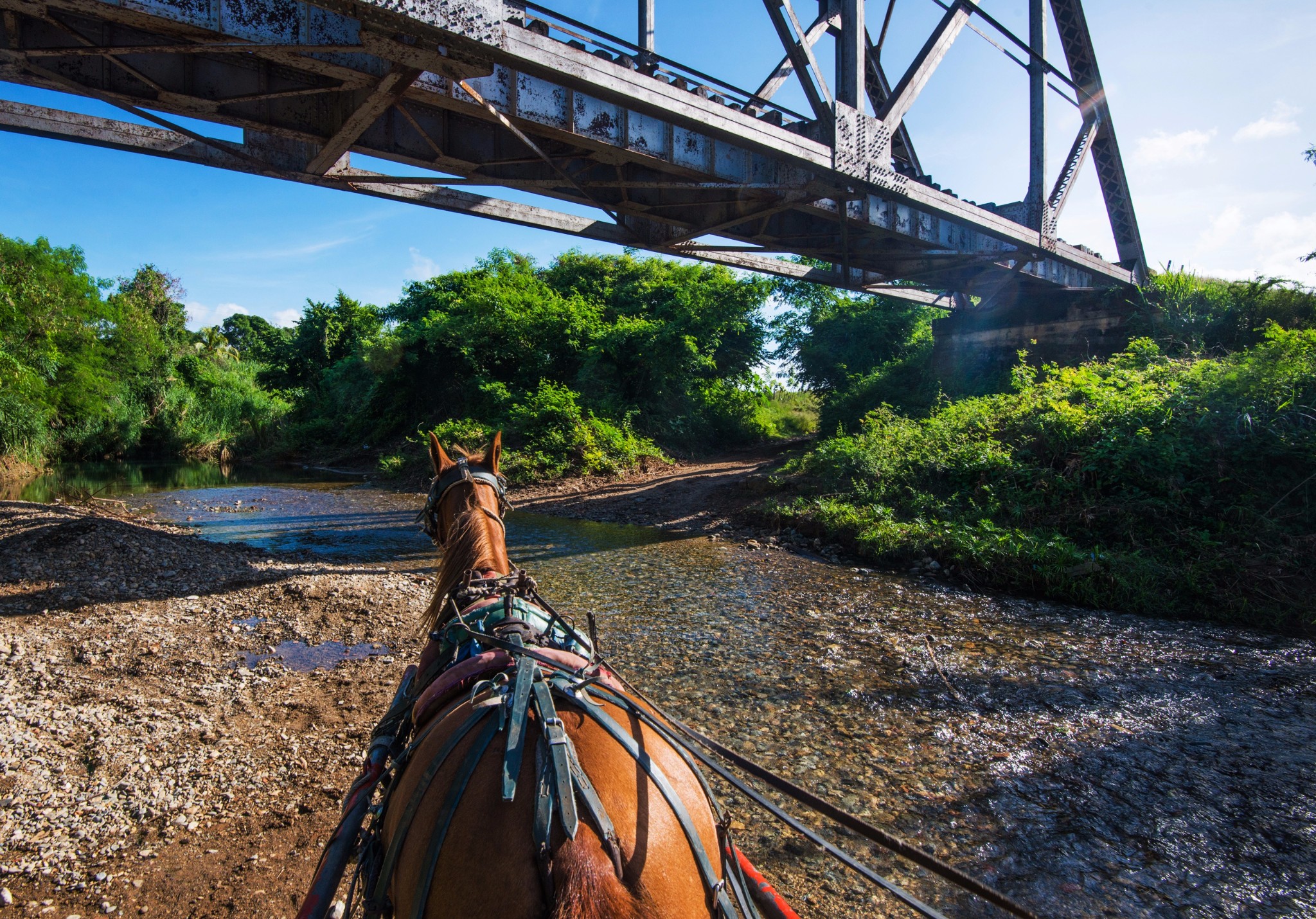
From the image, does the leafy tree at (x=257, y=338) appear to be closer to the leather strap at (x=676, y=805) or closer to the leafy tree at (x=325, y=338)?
the leafy tree at (x=325, y=338)

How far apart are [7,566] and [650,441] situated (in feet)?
45.7

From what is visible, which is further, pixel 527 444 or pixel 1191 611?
pixel 527 444

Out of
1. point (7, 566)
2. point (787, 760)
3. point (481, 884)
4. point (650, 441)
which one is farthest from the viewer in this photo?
point (650, 441)

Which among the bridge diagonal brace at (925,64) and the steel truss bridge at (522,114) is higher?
the bridge diagonal brace at (925,64)

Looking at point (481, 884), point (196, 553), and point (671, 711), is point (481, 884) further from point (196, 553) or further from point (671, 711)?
point (196, 553)

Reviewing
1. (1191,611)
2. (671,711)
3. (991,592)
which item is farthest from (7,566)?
(1191,611)

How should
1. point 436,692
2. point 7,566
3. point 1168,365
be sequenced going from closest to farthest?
point 436,692 → point 7,566 → point 1168,365

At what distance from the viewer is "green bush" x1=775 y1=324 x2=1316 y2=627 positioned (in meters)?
7.06

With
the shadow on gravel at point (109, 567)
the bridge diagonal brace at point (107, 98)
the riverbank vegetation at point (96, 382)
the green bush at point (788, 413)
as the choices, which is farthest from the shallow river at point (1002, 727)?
the riverbank vegetation at point (96, 382)

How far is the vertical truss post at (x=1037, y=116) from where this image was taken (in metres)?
12.1

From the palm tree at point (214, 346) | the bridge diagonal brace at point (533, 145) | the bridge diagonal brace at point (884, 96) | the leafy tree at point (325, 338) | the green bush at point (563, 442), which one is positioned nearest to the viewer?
the bridge diagonal brace at point (533, 145)

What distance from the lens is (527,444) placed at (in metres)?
17.2

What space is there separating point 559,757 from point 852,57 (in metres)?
9.66

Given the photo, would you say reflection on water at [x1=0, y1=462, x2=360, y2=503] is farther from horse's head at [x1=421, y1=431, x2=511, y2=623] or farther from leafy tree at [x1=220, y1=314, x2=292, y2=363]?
horse's head at [x1=421, y1=431, x2=511, y2=623]
